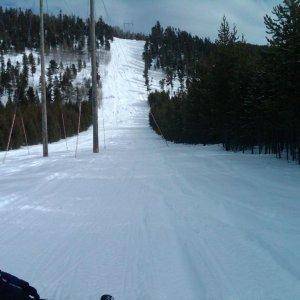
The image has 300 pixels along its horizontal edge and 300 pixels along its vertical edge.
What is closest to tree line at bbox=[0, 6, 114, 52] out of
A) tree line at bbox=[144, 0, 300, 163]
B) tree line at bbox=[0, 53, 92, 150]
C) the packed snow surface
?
tree line at bbox=[0, 53, 92, 150]

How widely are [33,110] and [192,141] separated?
3318 cm

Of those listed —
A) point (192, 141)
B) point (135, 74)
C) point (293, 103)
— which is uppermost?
point (135, 74)

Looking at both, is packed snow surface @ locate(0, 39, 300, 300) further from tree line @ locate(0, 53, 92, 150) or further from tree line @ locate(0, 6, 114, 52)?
tree line @ locate(0, 6, 114, 52)

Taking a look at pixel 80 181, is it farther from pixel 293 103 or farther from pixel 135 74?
pixel 135 74

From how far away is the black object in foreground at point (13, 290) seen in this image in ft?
10.5

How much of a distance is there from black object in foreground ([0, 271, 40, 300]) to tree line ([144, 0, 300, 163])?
1208cm

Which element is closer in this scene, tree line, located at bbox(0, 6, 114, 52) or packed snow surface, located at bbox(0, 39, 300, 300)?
packed snow surface, located at bbox(0, 39, 300, 300)

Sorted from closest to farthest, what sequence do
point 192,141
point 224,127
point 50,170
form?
point 50,170 → point 224,127 → point 192,141

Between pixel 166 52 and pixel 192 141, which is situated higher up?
pixel 166 52

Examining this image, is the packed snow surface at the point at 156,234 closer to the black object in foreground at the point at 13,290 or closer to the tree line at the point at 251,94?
the black object in foreground at the point at 13,290

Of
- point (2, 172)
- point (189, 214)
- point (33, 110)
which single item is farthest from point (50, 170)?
point (33, 110)

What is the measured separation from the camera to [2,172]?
1451 cm

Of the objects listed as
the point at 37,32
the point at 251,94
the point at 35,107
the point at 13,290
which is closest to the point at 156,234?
the point at 13,290

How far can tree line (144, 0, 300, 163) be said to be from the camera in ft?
47.1
